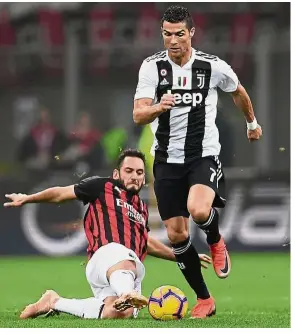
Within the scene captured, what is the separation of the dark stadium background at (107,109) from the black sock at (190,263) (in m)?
5.76

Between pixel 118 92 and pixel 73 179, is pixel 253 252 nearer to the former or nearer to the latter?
pixel 73 179

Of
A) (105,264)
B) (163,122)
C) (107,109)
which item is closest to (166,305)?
(105,264)

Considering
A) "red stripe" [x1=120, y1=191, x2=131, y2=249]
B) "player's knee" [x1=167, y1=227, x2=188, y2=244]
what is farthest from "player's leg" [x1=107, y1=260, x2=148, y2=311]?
"player's knee" [x1=167, y1=227, x2=188, y2=244]

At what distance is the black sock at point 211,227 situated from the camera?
8.55m

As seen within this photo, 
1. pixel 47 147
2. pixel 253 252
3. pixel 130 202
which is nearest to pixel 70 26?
pixel 47 147

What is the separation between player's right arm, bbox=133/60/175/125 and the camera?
7.89 meters

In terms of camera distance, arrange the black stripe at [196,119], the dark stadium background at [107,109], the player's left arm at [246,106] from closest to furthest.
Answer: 1. the black stripe at [196,119]
2. the player's left arm at [246,106]
3. the dark stadium background at [107,109]

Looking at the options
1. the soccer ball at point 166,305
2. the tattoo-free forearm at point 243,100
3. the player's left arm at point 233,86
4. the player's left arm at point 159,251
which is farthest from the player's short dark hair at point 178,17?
the soccer ball at point 166,305

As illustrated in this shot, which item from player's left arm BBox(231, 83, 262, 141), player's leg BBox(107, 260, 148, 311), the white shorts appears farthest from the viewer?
player's left arm BBox(231, 83, 262, 141)

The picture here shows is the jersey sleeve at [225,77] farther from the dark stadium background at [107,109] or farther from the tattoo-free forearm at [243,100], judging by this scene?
the dark stadium background at [107,109]

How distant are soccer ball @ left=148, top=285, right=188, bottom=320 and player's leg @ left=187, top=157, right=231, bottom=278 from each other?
55 cm

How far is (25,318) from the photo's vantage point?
27.5 feet

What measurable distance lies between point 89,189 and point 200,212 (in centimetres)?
89

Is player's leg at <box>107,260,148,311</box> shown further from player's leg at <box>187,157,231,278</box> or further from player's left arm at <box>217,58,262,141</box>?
player's left arm at <box>217,58,262,141</box>
